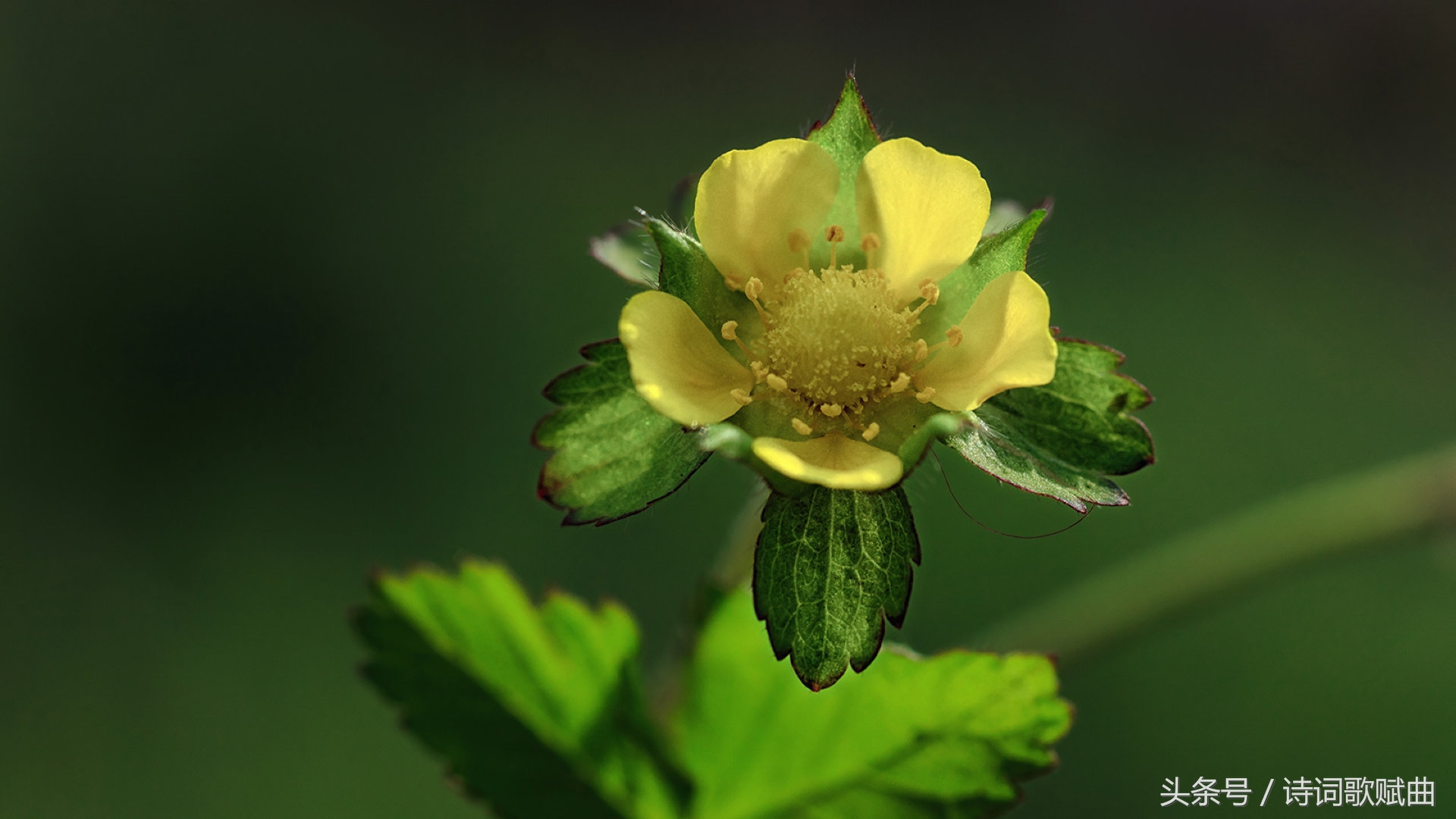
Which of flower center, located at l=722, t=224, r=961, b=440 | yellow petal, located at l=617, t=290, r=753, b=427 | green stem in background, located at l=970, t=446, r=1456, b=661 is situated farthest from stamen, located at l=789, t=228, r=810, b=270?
green stem in background, located at l=970, t=446, r=1456, b=661

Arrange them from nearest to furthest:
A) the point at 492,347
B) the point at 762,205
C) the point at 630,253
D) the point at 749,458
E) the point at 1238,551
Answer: the point at 749,458
the point at 762,205
the point at 630,253
the point at 1238,551
the point at 492,347

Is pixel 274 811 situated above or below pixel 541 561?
below

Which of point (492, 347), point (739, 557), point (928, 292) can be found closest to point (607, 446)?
point (928, 292)

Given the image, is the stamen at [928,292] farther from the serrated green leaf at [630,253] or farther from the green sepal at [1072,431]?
the serrated green leaf at [630,253]

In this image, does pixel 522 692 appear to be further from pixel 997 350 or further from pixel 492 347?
pixel 492 347

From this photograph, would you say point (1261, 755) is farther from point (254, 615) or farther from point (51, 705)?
point (51, 705)

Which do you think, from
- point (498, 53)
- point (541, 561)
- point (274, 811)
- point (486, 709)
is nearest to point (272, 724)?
point (274, 811)

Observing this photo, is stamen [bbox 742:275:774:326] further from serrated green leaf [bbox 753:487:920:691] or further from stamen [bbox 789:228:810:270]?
serrated green leaf [bbox 753:487:920:691]
